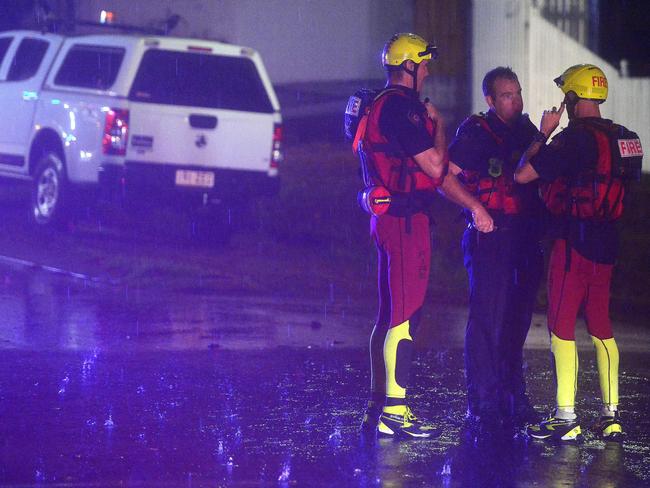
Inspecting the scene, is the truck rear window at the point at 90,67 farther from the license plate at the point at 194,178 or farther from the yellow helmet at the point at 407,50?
→ the yellow helmet at the point at 407,50

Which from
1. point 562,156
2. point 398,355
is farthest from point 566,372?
point 562,156

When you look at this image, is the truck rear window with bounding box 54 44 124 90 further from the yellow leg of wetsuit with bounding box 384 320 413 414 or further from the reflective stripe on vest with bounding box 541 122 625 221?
the reflective stripe on vest with bounding box 541 122 625 221

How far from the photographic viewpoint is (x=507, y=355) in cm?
688

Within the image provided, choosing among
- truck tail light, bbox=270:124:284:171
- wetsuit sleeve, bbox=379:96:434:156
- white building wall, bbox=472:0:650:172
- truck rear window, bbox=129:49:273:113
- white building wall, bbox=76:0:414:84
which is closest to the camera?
wetsuit sleeve, bbox=379:96:434:156

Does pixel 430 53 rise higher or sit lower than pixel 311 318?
higher

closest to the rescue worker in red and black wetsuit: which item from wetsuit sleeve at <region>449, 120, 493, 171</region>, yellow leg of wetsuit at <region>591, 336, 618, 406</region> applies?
wetsuit sleeve at <region>449, 120, 493, 171</region>

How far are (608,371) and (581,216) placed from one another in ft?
2.67

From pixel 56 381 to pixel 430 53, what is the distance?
3019 millimetres

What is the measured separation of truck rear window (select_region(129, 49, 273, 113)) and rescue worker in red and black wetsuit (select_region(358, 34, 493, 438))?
300 inches

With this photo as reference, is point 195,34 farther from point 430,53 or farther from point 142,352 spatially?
point 430,53

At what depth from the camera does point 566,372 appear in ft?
21.2

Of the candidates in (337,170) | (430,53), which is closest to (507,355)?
(430,53)

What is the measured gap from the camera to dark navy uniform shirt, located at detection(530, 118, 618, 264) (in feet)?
20.6

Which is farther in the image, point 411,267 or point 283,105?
point 283,105
